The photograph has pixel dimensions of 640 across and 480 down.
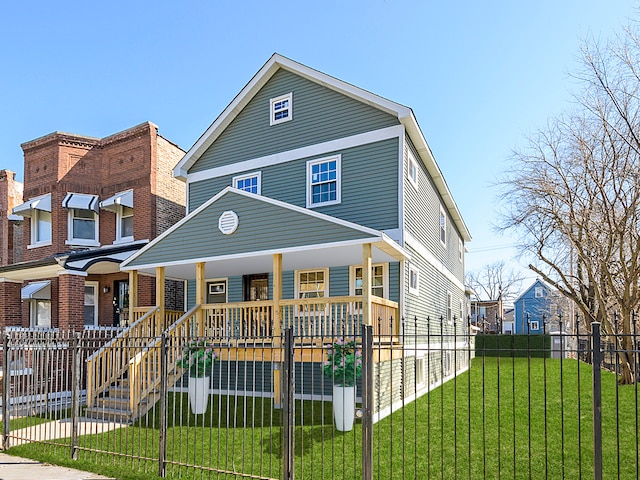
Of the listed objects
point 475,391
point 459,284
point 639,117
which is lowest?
point 475,391

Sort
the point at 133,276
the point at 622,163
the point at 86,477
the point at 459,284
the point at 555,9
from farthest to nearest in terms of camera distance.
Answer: the point at 459,284 → the point at 622,163 → the point at 133,276 → the point at 555,9 → the point at 86,477

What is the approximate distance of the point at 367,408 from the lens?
251 inches

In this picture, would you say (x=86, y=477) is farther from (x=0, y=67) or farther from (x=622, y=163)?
(x=622, y=163)

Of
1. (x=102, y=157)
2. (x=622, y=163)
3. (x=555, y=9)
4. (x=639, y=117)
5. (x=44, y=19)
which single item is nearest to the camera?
(x=555, y=9)

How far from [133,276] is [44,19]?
659cm

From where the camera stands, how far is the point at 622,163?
16125 millimetres

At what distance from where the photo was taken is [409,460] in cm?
809

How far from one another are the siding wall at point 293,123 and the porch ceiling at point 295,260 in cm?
362

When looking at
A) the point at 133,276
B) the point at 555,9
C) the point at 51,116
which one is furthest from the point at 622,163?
the point at 51,116

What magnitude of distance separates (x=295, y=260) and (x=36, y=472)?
683cm

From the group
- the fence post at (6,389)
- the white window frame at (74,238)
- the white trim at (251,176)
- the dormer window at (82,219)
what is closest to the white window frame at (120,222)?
the dormer window at (82,219)

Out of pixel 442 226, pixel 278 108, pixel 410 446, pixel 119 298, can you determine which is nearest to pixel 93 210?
pixel 119 298

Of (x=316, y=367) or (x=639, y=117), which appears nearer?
(x=316, y=367)

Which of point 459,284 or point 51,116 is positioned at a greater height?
point 51,116
